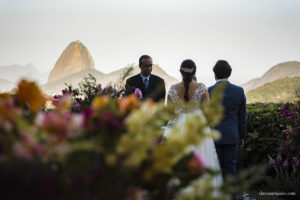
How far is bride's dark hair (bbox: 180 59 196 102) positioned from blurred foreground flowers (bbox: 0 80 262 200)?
4.17 m

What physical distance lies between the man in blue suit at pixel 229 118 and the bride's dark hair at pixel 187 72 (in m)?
0.38

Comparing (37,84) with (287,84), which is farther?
(287,84)

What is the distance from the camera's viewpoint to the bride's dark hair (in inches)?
204

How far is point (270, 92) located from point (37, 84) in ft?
77.8

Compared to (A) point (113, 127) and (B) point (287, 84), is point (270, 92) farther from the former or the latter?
(A) point (113, 127)

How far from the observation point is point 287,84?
73.7ft

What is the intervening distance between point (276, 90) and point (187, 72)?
19.3 meters

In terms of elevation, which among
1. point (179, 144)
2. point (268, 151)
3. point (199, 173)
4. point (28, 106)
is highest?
point (28, 106)

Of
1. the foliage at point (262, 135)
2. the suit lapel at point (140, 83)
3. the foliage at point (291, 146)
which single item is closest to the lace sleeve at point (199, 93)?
the foliage at point (291, 146)

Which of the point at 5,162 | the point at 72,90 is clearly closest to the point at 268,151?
the point at 72,90

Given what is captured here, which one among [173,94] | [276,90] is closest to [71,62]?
[276,90]

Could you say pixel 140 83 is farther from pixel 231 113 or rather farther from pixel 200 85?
pixel 231 113

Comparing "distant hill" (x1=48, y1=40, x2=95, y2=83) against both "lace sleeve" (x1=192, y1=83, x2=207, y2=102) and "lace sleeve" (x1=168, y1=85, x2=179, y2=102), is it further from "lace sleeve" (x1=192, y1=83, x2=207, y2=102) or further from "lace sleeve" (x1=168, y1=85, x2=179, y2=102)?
"lace sleeve" (x1=192, y1=83, x2=207, y2=102)

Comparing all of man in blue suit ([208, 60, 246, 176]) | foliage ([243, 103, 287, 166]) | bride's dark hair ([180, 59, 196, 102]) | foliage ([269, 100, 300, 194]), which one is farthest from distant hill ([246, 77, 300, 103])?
bride's dark hair ([180, 59, 196, 102])
